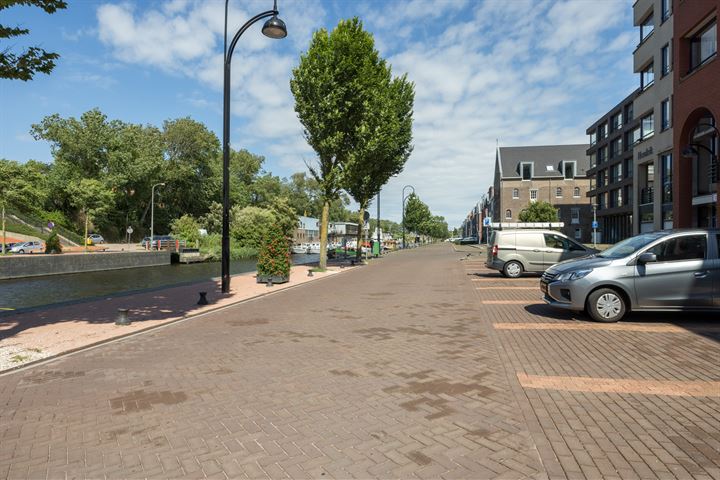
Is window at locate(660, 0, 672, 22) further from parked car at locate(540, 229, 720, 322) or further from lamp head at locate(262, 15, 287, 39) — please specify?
lamp head at locate(262, 15, 287, 39)

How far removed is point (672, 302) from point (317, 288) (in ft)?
34.1

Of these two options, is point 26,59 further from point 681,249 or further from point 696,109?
point 696,109

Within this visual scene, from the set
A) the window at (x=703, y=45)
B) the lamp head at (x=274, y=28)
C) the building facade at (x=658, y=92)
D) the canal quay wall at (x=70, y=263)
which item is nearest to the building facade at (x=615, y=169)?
the building facade at (x=658, y=92)

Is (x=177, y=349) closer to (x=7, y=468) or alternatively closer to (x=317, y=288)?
(x=7, y=468)

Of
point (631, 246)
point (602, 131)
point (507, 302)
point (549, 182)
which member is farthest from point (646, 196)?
point (549, 182)

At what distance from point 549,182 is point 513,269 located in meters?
60.6

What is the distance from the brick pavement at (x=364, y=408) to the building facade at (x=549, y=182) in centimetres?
6714

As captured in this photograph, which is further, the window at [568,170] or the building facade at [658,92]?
the window at [568,170]

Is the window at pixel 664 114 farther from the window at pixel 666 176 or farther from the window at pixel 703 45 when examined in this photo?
the window at pixel 703 45

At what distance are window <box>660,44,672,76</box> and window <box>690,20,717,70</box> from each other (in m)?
3.25

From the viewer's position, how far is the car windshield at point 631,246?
26.8 feet

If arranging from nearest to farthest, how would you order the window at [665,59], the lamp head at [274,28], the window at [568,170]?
the lamp head at [274,28]
the window at [665,59]
the window at [568,170]

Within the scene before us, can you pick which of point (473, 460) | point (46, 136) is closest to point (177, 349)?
point (473, 460)

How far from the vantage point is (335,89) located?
838 inches
